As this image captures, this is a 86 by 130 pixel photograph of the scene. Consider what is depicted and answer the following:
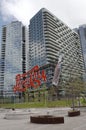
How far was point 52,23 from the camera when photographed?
122 metres

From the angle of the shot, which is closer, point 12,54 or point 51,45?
point 51,45

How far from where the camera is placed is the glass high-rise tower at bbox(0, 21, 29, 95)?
142 m

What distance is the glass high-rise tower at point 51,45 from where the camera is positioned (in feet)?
357

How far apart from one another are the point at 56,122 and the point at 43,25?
107m

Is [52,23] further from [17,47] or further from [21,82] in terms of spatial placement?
[21,82]

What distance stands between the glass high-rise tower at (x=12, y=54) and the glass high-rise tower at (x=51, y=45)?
2656cm

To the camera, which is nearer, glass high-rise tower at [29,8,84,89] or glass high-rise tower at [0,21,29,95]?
glass high-rise tower at [29,8,84,89]

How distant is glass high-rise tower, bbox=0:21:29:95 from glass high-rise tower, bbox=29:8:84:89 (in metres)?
26.6

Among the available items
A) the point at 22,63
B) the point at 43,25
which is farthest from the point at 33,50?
the point at 22,63

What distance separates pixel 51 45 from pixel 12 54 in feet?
160

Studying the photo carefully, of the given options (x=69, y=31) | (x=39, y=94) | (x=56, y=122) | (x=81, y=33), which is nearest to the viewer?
(x=56, y=122)

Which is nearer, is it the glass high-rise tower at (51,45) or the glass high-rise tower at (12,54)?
the glass high-rise tower at (51,45)

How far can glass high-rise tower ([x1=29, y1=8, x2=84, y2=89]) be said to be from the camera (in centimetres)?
10869

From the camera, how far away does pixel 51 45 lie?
112m
